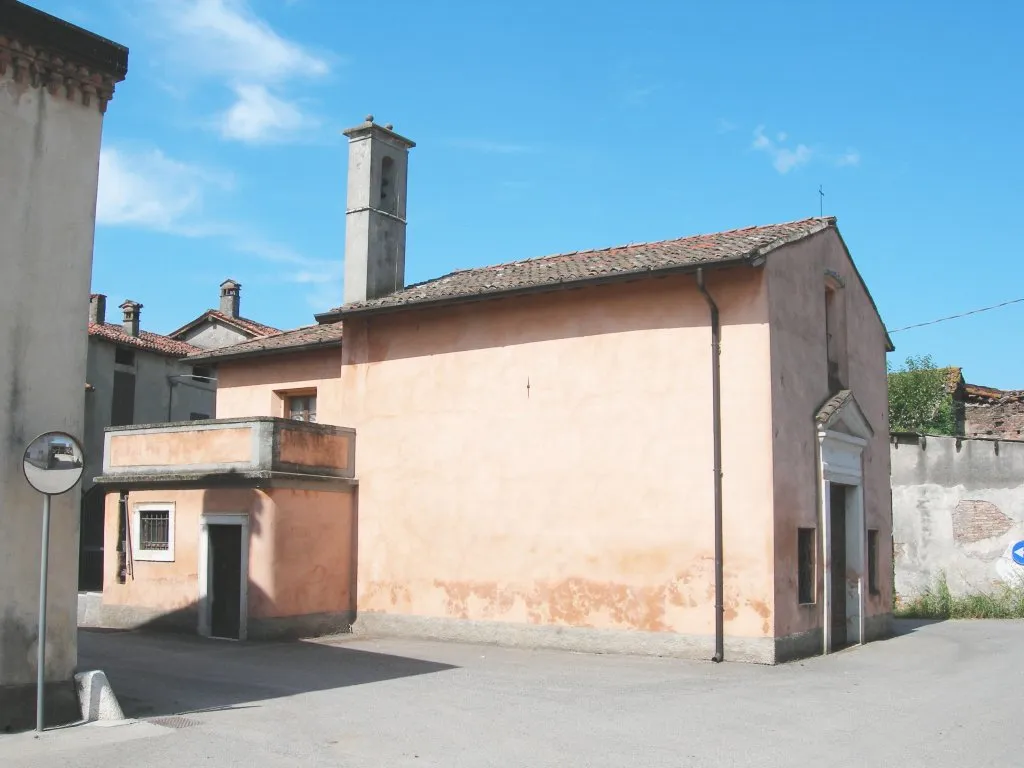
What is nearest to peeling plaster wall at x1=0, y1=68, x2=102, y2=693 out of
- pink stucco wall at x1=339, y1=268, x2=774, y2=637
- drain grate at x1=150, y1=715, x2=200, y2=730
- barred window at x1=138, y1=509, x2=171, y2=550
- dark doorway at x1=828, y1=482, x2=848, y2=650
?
drain grate at x1=150, y1=715, x2=200, y2=730

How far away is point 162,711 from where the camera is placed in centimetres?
953

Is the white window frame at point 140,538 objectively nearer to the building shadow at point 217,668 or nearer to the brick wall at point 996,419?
the building shadow at point 217,668

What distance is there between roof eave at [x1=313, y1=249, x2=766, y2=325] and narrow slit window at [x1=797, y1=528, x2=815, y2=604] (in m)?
4.22

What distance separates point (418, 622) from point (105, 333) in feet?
63.7

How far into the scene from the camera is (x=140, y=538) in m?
17.8

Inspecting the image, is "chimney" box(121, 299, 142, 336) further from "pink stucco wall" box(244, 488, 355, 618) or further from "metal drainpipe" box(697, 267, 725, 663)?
"metal drainpipe" box(697, 267, 725, 663)

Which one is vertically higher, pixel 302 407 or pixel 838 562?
pixel 302 407

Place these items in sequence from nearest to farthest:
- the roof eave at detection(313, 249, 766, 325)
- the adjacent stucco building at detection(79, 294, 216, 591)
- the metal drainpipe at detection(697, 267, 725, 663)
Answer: the metal drainpipe at detection(697, 267, 725, 663) → the roof eave at detection(313, 249, 766, 325) → the adjacent stucco building at detection(79, 294, 216, 591)

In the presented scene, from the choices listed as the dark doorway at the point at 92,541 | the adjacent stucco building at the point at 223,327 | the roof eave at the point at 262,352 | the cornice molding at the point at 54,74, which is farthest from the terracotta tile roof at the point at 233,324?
the cornice molding at the point at 54,74

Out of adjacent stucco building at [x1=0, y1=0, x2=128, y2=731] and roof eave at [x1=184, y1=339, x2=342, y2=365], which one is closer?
adjacent stucco building at [x1=0, y1=0, x2=128, y2=731]

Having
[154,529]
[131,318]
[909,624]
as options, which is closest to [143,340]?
[131,318]

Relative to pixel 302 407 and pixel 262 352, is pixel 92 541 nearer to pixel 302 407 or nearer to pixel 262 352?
pixel 302 407

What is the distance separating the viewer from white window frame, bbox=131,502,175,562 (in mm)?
17328

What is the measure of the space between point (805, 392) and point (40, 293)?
1104 centimetres
